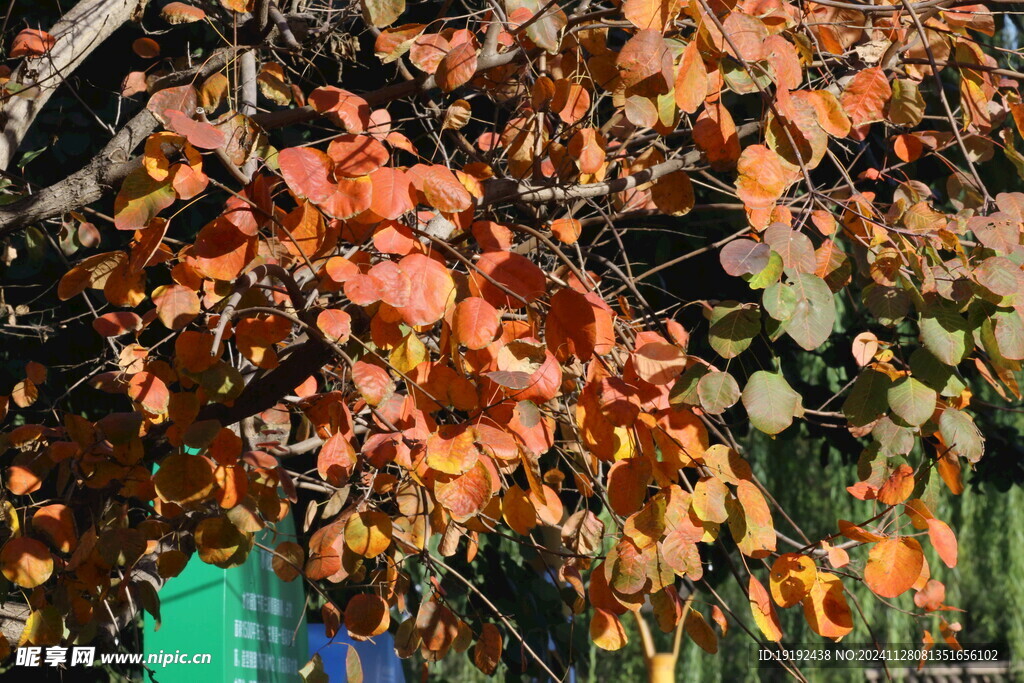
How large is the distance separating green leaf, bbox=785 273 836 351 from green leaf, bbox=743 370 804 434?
0.08 m

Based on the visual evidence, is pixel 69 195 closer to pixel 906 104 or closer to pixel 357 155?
pixel 357 155

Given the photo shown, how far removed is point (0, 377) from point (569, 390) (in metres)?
1.95

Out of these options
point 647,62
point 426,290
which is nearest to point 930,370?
point 647,62

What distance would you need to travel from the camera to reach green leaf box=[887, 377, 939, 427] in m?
1.29

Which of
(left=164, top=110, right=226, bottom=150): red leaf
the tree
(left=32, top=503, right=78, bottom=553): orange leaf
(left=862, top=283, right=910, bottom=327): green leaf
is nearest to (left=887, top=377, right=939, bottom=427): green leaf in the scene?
the tree

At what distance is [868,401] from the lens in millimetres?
1370

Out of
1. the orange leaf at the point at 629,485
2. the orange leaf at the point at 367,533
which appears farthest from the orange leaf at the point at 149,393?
the orange leaf at the point at 629,485

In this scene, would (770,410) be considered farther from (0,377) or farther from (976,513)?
(976,513)

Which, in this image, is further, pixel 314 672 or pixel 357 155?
pixel 314 672

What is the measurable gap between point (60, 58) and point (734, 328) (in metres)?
1.75

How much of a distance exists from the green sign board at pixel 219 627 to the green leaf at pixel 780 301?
4.61 feet

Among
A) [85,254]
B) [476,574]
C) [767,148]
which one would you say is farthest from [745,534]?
[85,254]

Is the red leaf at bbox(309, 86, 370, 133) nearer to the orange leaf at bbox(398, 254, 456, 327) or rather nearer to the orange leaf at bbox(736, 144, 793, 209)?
the orange leaf at bbox(398, 254, 456, 327)

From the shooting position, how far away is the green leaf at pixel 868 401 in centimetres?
136
